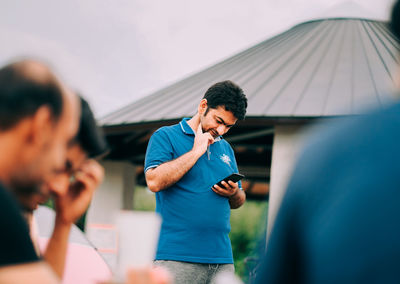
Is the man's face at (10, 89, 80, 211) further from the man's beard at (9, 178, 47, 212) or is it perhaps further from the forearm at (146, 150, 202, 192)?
the forearm at (146, 150, 202, 192)

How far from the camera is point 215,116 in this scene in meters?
2.69

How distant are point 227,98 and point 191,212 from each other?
0.81m

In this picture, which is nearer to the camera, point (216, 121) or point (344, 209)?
point (344, 209)

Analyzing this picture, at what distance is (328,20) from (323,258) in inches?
501

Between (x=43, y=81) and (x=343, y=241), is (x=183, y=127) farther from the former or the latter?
(x=343, y=241)

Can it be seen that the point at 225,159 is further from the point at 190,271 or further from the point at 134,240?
the point at 134,240

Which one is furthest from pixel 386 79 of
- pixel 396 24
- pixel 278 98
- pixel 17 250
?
pixel 17 250

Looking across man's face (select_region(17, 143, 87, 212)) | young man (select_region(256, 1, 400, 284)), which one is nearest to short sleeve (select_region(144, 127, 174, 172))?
man's face (select_region(17, 143, 87, 212))

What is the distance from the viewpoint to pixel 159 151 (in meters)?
2.48

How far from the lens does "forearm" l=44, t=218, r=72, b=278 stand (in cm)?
124

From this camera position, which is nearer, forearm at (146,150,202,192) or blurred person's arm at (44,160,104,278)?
blurred person's arm at (44,160,104,278)

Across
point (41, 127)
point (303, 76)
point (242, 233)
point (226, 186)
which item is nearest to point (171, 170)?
point (226, 186)

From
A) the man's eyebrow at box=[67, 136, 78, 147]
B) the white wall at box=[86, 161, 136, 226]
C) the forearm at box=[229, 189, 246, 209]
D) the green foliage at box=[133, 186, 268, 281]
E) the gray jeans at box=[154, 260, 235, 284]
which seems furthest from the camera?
the green foliage at box=[133, 186, 268, 281]

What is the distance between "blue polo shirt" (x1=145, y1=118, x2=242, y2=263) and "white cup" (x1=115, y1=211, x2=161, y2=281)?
4.53 ft
